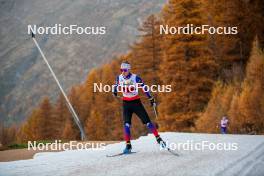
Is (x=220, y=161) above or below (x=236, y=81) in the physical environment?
below

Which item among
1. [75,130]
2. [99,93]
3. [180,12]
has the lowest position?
[75,130]

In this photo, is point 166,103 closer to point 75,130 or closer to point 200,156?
point 200,156

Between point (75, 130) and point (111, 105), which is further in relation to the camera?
point (75, 130)

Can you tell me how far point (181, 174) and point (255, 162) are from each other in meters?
2.31

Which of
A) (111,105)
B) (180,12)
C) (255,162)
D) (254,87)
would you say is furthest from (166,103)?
(255,162)

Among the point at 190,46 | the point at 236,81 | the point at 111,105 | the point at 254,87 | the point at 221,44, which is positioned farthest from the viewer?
the point at 111,105

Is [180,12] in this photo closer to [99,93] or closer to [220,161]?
[220,161]

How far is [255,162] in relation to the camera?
8328mm

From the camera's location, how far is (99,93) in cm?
6425

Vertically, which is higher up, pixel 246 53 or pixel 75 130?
pixel 246 53

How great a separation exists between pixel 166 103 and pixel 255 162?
2552 centimetres

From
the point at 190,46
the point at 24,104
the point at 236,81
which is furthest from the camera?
the point at 24,104

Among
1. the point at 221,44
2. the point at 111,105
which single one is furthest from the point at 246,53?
the point at 111,105

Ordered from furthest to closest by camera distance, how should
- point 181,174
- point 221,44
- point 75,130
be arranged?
point 75,130 → point 221,44 → point 181,174
